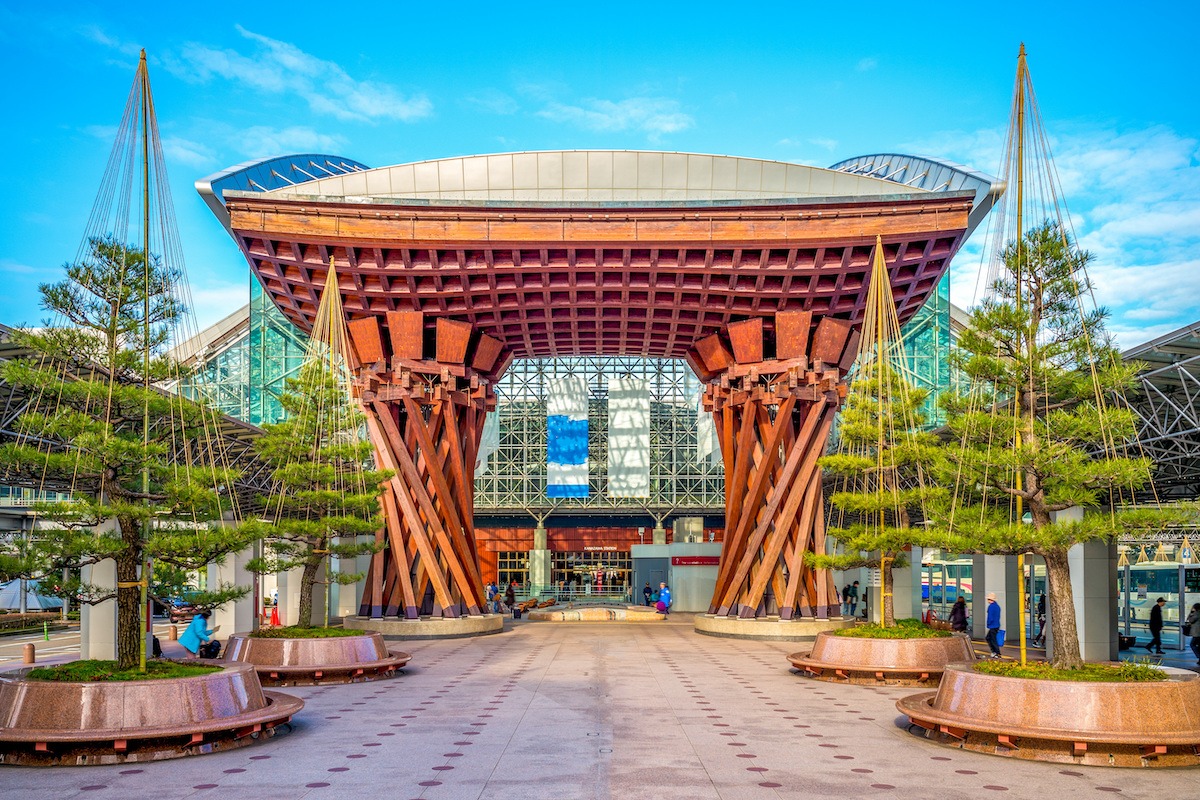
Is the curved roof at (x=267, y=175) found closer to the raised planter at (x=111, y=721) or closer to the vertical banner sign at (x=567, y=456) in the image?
the raised planter at (x=111, y=721)

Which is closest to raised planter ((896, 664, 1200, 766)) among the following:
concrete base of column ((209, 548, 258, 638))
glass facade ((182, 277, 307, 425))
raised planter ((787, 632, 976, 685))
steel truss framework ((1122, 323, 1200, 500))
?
steel truss framework ((1122, 323, 1200, 500))

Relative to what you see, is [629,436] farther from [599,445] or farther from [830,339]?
[830,339]

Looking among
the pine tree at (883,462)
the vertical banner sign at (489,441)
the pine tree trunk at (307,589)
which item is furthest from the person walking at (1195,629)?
the vertical banner sign at (489,441)

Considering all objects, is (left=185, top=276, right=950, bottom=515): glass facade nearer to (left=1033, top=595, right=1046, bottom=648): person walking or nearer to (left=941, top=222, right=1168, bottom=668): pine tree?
(left=1033, top=595, right=1046, bottom=648): person walking

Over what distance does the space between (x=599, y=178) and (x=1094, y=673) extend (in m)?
16.6

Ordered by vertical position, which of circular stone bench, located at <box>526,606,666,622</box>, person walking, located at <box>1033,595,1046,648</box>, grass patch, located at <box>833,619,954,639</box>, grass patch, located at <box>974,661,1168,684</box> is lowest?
circular stone bench, located at <box>526,606,666,622</box>

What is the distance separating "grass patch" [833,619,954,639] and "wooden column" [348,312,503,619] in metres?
10.2

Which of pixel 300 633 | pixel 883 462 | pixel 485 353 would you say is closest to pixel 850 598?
pixel 485 353

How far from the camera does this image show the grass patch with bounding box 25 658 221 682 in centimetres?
927

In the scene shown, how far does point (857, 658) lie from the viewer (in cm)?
1439

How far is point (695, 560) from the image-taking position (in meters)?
32.0

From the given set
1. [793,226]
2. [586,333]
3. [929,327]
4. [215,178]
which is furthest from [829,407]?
[929,327]

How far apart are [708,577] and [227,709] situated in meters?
23.8

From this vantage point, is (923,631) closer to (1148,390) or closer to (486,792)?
(1148,390)
